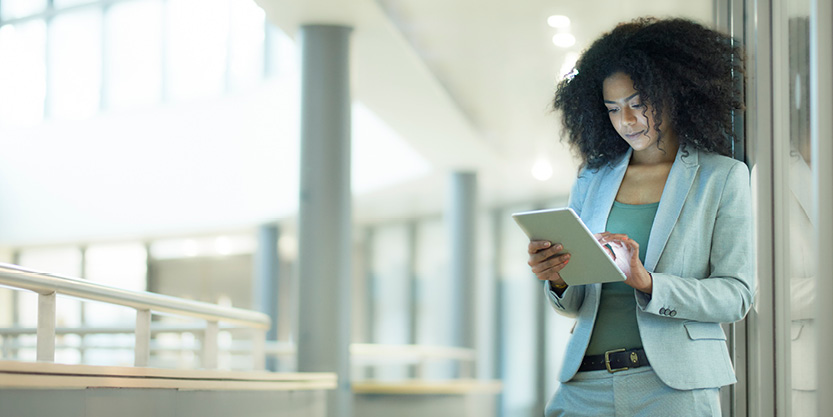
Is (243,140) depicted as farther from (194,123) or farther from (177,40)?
(177,40)

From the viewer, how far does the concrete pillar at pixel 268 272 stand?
50.0 ft

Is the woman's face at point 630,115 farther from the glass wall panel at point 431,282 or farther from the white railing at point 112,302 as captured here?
the glass wall panel at point 431,282

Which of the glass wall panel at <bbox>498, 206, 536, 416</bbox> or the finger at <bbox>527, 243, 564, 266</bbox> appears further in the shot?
the glass wall panel at <bbox>498, 206, 536, 416</bbox>

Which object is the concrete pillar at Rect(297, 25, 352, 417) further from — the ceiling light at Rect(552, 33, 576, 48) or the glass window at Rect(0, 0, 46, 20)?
the glass window at Rect(0, 0, 46, 20)

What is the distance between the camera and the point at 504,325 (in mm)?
17188

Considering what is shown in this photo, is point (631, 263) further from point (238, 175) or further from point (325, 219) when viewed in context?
point (238, 175)

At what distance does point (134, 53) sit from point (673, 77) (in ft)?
50.4

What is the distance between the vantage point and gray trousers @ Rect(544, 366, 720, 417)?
2.23 metres

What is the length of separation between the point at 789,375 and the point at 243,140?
42.0 feet

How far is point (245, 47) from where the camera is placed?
14.5m

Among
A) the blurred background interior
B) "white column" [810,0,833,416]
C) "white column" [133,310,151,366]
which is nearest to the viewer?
"white column" [810,0,833,416]

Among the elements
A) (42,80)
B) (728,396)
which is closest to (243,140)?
(42,80)

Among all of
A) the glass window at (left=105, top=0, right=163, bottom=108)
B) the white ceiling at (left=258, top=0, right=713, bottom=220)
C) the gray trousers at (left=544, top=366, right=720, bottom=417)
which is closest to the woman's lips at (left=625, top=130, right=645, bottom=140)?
the gray trousers at (left=544, top=366, right=720, bottom=417)

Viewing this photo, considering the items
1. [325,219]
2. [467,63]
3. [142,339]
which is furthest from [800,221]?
[467,63]
